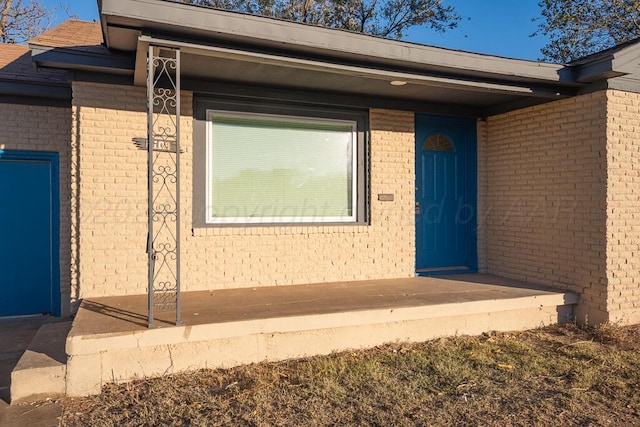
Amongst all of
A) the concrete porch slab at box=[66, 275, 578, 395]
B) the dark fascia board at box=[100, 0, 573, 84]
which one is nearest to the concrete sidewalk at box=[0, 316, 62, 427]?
the concrete porch slab at box=[66, 275, 578, 395]

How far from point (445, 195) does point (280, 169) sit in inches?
108

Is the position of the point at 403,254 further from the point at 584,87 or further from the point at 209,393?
the point at 209,393

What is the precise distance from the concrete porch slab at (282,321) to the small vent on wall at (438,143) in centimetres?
219

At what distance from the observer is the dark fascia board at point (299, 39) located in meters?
4.00

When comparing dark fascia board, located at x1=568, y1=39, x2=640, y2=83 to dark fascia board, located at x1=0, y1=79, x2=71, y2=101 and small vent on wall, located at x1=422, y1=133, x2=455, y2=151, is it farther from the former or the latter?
dark fascia board, located at x1=0, y1=79, x2=71, y2=101

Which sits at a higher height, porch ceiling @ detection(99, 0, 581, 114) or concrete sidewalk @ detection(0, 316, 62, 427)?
porch ceiling @ detection(99, 0, 581, 114)

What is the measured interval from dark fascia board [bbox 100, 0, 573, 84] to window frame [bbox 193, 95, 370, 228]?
4.64 ft

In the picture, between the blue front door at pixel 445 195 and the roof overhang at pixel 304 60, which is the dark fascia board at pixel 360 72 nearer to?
the roof overhang at pixel 304 60

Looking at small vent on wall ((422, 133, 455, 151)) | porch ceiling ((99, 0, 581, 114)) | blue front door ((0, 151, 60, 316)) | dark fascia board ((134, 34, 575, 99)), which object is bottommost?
blue front door ((0, 151, 60, 316))

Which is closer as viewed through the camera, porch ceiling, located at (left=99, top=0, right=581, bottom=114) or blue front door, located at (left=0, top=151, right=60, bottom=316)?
porch ceiling, located at (left=99, top=0, right=581, bottom=114)

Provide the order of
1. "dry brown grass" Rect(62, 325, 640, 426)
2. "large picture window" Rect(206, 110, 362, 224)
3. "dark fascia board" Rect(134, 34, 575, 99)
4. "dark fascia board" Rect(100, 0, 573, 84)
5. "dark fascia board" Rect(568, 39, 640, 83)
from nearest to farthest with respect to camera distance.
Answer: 1. "dry brown grass" Rect(62, 325, 640, 426)
2. "dark fascia board" Rect(100, 0, 573, 84)
3. "dark fascia board" Rect(134, 34, 575, 99)
4. "dark fascia board" Rect(568, 39, 640, 83)
5. "large picture window" Rect(206, 110, 362, 224)

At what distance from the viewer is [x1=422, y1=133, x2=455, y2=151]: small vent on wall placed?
7.39m

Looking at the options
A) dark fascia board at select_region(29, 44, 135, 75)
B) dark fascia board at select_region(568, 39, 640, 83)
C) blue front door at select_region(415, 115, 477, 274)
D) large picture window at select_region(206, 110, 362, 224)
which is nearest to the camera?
dark fascia board at select_region(29, 44, 135, 75)

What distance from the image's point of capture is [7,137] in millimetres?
6137
